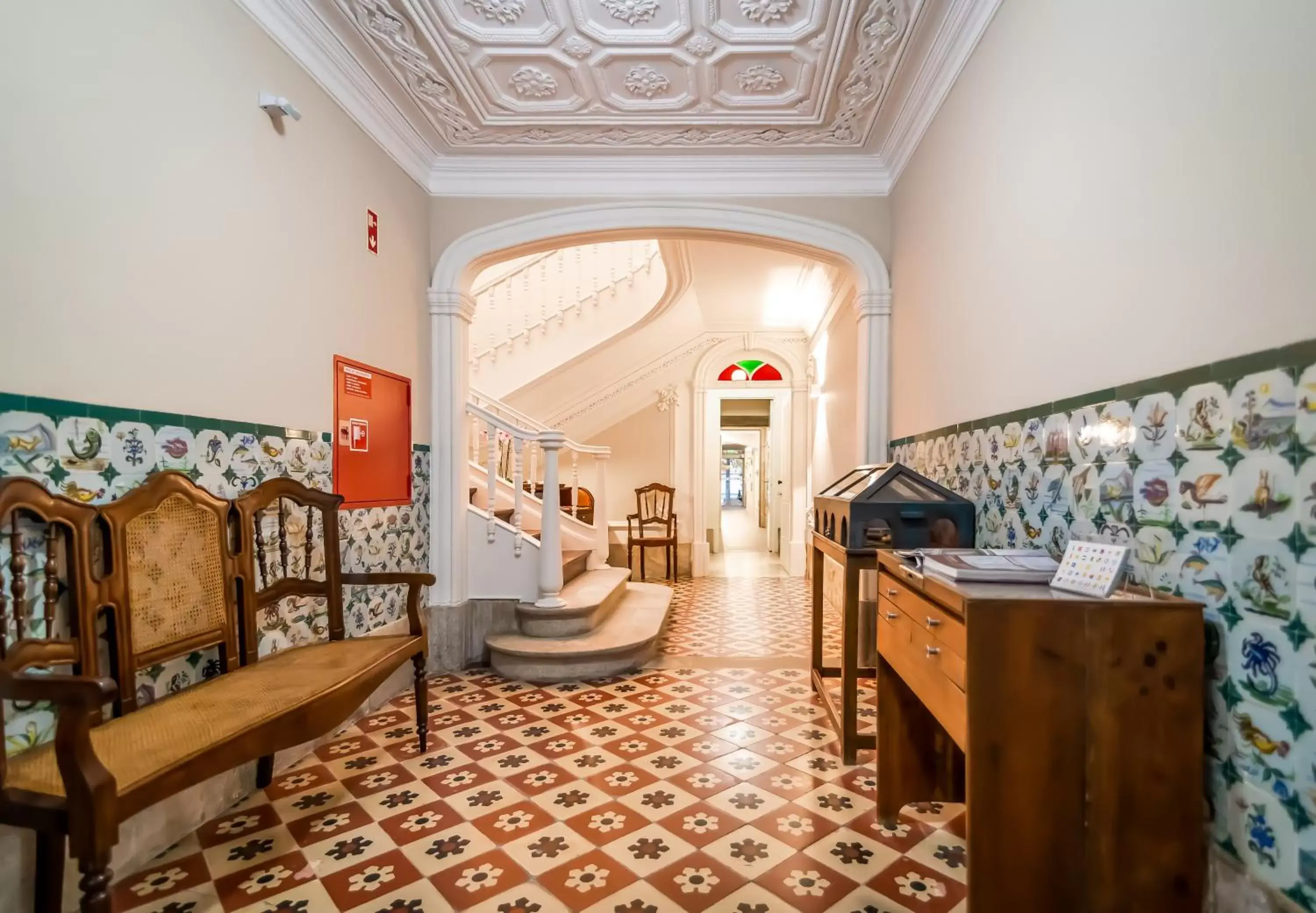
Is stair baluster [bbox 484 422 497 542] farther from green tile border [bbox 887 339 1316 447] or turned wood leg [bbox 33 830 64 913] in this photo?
green tile border [bbox 887 339 1316 447]

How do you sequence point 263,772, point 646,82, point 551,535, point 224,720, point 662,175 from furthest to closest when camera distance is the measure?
point 551,535 → point 662,175 → point 646,82 → point 263,772 → point 224,720

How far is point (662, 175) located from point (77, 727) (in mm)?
3805

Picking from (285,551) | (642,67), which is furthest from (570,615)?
(642,67)

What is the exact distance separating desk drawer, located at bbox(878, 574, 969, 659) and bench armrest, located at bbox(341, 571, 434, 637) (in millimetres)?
1934

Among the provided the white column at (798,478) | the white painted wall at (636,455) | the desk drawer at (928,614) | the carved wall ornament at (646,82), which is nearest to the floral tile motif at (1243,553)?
the desk drawer at (928,614)

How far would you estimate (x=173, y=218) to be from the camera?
2.15 meters

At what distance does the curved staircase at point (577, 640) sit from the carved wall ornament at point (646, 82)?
3056mm

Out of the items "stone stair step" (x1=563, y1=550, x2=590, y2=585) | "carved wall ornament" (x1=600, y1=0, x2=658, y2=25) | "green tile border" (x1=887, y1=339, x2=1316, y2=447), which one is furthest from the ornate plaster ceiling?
"stone stair step" (x1=563, y1=550, x2=590, y2=585)

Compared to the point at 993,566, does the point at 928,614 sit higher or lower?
lower

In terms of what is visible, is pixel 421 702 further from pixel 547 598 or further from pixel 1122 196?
pixel 1122 196

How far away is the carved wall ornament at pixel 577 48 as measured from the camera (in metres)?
2.99

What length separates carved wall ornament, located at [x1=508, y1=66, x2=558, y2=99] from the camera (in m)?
3.23

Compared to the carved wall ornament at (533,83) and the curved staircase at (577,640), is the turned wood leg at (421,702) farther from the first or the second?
the carved wall ornament at (533,83)

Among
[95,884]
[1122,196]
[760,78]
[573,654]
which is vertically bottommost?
[573,654]
